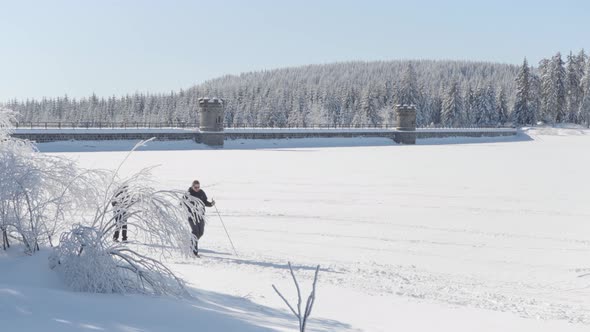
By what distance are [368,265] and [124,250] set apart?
4.88 meters

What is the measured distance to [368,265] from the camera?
1032 centimetres

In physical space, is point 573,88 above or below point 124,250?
above

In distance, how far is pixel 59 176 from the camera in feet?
25.5

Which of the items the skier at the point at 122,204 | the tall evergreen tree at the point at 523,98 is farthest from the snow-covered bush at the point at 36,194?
the tall evergreen tree at the point at 523,98

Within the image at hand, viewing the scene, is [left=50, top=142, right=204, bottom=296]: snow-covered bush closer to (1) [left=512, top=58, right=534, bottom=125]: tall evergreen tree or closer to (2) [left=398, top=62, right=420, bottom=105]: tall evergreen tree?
(1) [left=512, top=58, right=534, bottom=125]: tall evergreen tree

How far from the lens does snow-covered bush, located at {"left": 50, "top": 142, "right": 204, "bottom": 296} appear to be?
21.3 feet

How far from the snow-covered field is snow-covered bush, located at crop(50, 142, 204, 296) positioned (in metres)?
0.28

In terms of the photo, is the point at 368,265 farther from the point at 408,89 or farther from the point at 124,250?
the point at 408,89

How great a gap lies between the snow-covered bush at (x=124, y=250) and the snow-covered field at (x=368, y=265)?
28 cm

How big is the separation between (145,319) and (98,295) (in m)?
0.84

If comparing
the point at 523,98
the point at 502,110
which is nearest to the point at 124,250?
the point at 523,98

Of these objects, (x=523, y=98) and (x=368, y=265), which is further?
(x=523, y=98)

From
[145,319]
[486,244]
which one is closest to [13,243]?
[145,319]

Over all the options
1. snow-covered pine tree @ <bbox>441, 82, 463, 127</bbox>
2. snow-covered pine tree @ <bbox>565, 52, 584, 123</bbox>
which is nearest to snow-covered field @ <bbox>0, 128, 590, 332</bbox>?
snow-covered pine tree @ <bbox>441, 82, 463, 127</bbox>
